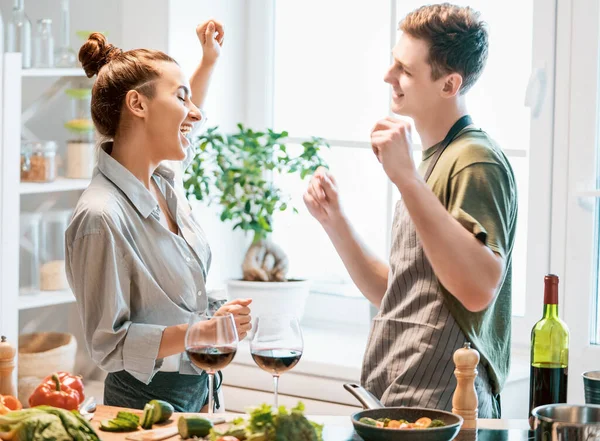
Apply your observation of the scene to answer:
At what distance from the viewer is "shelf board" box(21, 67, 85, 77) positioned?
3551 millimetres

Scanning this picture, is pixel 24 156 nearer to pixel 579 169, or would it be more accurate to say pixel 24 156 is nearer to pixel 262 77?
pixel 262 77

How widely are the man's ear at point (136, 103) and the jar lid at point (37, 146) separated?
1253mm

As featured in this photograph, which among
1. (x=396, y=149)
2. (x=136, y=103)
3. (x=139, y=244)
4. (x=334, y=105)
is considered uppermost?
(x=334, y=105)

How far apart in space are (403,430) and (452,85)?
0.88 meters

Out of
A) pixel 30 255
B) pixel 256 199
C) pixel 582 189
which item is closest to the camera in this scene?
pixel 582 189

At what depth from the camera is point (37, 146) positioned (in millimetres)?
3619

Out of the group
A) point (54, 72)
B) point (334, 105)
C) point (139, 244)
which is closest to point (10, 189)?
point (54, 72)

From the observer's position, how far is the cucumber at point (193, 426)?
1.86 metres

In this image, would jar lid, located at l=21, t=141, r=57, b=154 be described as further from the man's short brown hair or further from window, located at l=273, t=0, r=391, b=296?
the man's short brown hair

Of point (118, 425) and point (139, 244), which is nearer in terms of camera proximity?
point (118, 425)

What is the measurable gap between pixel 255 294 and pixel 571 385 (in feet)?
3.87

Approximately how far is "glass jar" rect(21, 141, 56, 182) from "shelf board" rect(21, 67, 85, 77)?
0.24m

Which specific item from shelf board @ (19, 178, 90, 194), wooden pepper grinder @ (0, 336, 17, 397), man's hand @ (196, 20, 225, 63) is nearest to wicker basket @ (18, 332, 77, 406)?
shelf board @ (19, 178, 90, 194)

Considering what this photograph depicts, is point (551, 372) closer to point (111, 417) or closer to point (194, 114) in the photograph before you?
point (111, 417)
